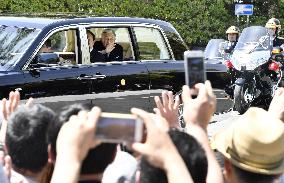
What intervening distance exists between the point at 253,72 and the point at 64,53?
4013 mm

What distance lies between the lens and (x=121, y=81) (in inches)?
335

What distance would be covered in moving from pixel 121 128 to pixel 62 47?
20.5 ft

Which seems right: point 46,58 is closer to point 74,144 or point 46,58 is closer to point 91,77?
point 91,77

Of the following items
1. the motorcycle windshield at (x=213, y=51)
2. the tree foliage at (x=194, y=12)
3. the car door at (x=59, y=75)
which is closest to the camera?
the car door at (x=59, y=75)

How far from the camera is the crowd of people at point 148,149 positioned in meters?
2.40

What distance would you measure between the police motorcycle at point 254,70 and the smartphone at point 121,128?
338 inches

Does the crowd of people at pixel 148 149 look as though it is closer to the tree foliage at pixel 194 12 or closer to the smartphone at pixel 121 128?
the smartphone at pixel 121 128

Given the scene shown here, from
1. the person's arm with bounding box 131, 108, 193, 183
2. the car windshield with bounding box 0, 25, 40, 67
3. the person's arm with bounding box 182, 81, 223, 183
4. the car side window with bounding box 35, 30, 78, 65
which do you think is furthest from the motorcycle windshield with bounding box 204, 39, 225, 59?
the person's arm with bounding box 131, 108, 193, 183

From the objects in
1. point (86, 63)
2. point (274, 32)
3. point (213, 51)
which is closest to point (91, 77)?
point (86, 63)

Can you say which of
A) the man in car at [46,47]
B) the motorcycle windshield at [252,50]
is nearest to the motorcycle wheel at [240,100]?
the motorcycle windshield at [252,50]

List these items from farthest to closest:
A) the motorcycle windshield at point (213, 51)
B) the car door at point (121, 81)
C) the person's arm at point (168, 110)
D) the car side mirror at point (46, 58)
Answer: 1. the motorcycle windshield at point (213, 51)
2. the car door at point (121, 81)
3. the car side mirror at point (46, 58)
4. the person's arm at point (168, 110)

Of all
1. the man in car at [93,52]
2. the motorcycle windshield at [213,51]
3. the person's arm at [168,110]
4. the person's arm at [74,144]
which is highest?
the person's arm at [74,144]

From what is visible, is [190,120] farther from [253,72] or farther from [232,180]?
[253,72]

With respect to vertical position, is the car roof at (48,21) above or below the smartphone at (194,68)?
below
